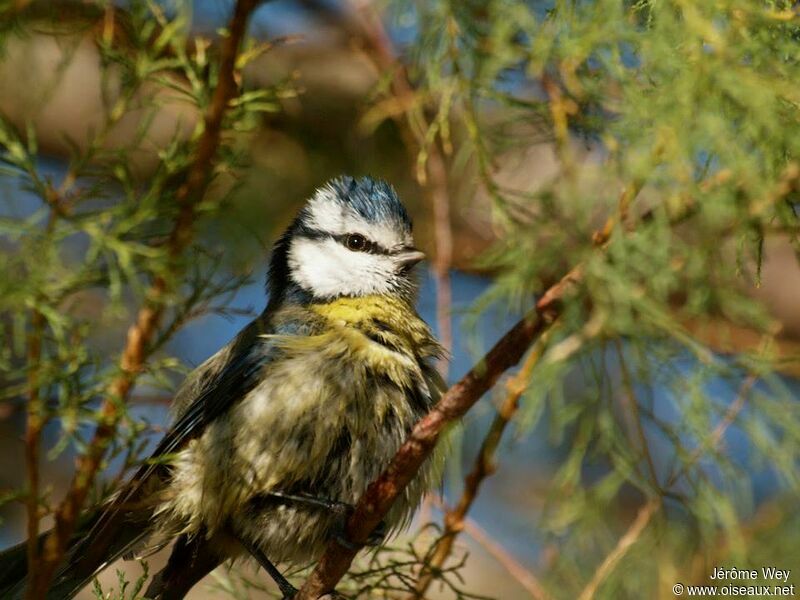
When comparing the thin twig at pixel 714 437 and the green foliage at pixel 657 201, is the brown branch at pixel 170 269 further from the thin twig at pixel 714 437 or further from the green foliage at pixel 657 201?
the thin twig at pixel 714 437

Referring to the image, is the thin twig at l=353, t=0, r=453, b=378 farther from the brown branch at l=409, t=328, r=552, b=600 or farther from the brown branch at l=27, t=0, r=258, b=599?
the brown branch at l=27, t=0, r=258, b=599

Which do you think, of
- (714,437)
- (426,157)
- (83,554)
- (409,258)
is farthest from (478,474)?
(83,554)

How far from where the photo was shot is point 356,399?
262 centimetres

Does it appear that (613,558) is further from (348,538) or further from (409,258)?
(409,258)

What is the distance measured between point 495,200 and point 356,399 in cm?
95

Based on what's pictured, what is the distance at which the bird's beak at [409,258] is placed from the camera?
3146mm

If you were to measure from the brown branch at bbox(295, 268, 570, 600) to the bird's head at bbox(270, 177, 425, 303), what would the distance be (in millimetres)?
986

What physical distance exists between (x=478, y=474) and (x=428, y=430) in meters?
0.56

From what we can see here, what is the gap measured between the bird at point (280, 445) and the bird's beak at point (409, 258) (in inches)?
5.0

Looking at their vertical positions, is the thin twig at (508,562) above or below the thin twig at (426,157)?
below

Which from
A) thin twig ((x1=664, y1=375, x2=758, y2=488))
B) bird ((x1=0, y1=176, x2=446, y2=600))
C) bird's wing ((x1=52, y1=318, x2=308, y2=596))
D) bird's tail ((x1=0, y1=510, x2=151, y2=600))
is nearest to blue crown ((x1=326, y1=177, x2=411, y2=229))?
bird ((x1=0, y1=176, x2=446, y2=600))

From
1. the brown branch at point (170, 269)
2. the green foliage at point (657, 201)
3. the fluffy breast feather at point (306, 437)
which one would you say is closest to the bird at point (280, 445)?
the fluffy breast feather at point (306, 437)

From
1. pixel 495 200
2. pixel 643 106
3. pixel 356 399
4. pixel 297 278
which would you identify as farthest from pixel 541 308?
pixel 297 278

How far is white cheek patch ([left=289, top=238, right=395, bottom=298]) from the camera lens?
308 centimetres
